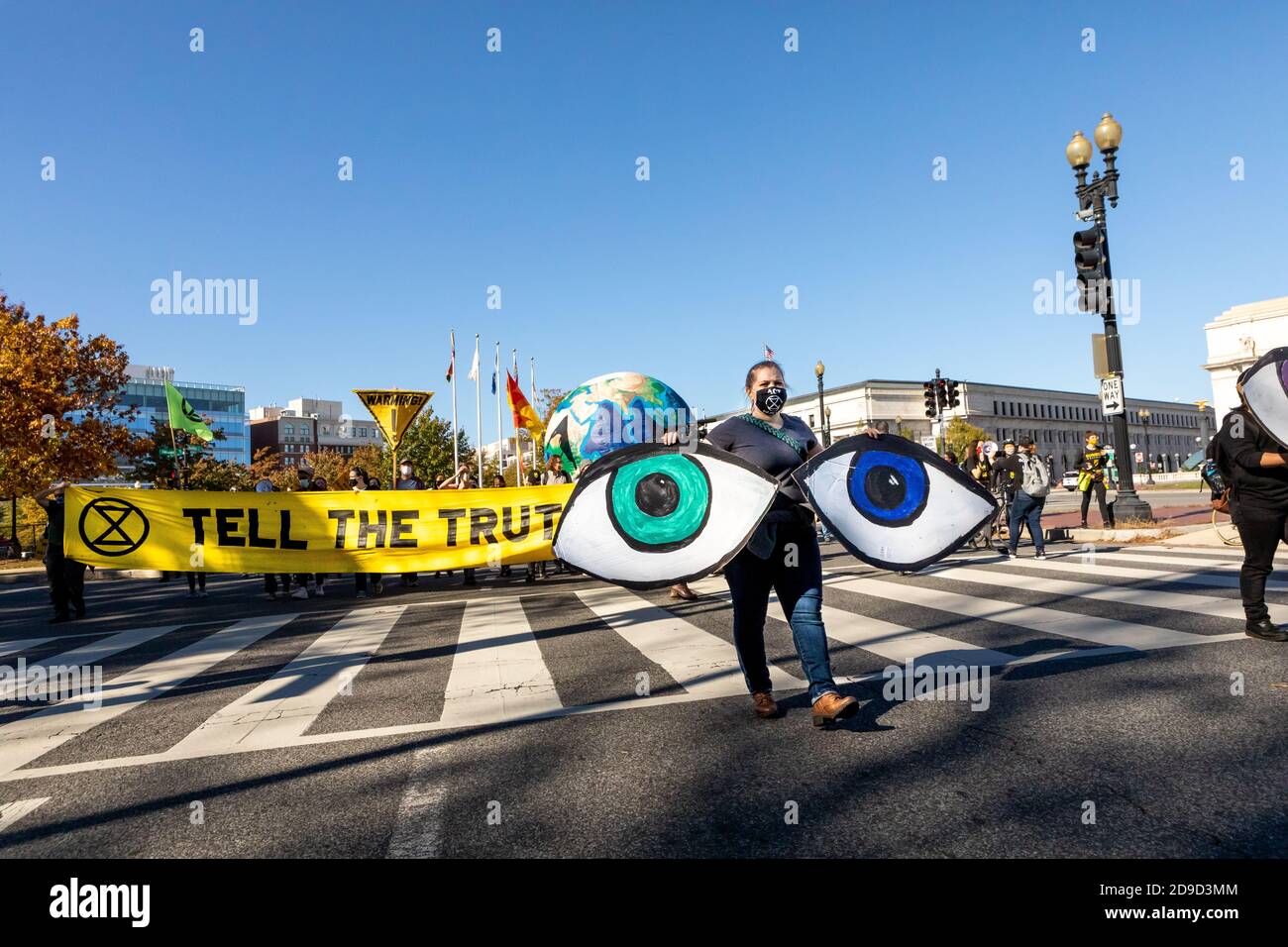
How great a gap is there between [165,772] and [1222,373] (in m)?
99.5

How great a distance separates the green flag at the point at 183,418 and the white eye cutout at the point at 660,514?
66.3 ft

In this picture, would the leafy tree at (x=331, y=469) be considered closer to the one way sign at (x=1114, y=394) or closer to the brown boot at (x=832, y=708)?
the one way sign at (x=1114, y=394)

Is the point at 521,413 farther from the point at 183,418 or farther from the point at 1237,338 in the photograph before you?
the point at 1237,338

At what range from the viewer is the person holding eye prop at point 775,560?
4.21m

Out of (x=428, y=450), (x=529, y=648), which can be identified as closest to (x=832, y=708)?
(x=529, y=648)

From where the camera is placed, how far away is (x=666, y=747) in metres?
3.92

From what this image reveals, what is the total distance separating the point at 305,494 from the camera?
1188cm

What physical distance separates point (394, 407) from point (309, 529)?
3685mm

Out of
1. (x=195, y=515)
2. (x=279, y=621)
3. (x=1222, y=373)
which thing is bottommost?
(x=279, y=621)
